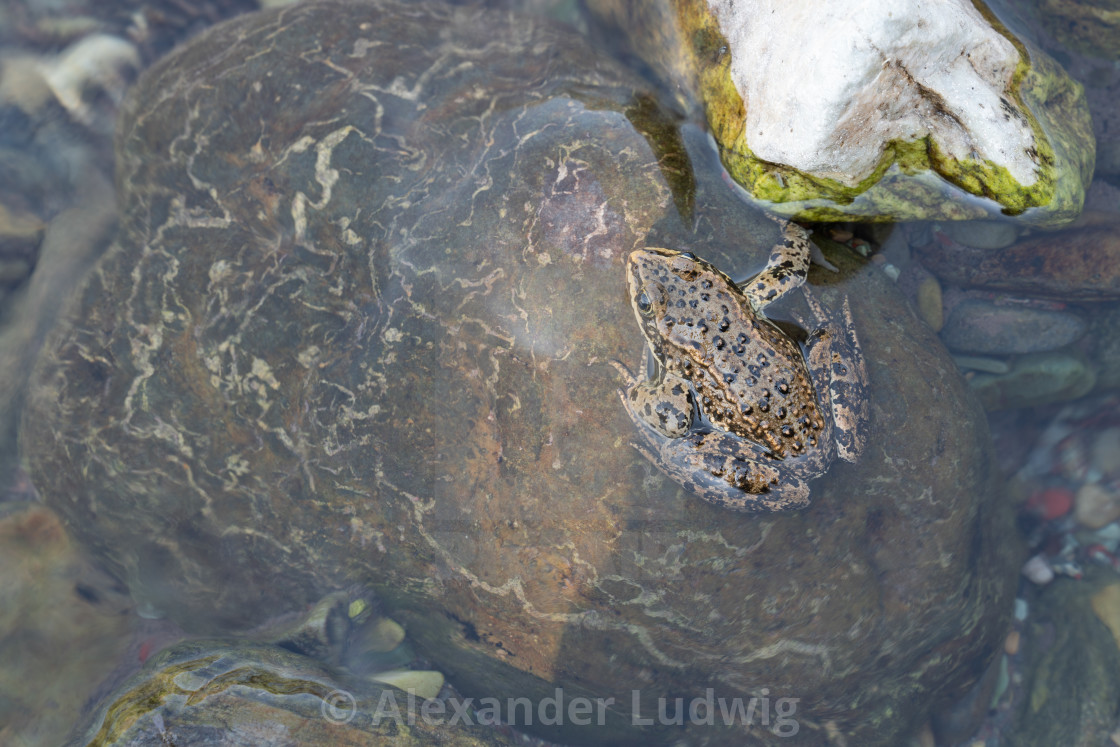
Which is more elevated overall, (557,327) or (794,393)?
(557,327)

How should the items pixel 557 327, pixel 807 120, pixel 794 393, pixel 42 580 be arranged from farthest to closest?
pixel 42 580
pixel 557 327
pixel 794 393
pixel 807 120

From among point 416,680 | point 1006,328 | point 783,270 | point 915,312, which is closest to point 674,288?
point 783,270

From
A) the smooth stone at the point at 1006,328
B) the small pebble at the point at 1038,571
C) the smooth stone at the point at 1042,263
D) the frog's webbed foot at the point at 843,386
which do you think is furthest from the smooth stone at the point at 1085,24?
the small pebble at the point at 1038,571

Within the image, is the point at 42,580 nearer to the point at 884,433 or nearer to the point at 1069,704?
the point at 884,433

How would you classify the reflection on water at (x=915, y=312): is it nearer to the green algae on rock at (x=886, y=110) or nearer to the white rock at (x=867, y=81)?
the green algae on rock at (x=886, y=110)

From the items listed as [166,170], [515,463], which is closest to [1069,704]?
[515,463]

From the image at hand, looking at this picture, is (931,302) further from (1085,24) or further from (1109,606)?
(1109,606)

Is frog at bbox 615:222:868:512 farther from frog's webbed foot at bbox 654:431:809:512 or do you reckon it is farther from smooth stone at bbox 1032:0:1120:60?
smooth stone at bbox 1032:0:1120:60
